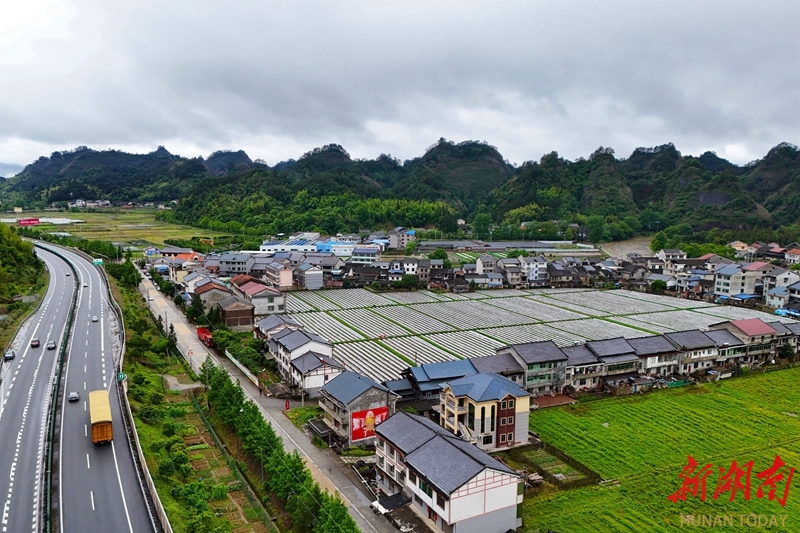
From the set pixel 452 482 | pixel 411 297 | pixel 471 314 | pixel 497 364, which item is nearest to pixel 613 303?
pixel 471 314

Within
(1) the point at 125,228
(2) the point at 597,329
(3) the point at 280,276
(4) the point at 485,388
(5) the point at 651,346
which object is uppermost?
(1) the point at 125,228

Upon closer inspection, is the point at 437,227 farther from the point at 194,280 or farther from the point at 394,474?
the point at 394,474

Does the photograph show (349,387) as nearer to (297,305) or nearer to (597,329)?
(597,329)

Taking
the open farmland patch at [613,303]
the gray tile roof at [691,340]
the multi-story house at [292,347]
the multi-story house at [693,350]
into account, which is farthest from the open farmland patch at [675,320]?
the multi-story house at [292,347]

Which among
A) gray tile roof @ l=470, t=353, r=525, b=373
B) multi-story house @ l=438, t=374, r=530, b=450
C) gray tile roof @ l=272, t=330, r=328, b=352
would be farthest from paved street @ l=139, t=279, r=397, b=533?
gray tile roof @ l=470, t=353, r=525, b=373

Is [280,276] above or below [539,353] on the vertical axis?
above
